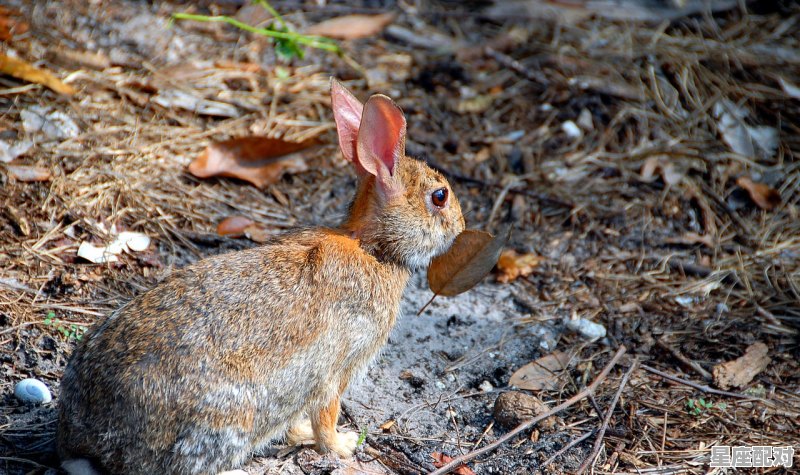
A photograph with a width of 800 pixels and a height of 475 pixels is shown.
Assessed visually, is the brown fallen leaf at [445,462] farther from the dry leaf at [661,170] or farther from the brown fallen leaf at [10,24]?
the brown fallen leaf at [10,24]

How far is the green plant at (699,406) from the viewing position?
15.1 ft

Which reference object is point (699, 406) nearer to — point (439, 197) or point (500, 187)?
point (439, 197)

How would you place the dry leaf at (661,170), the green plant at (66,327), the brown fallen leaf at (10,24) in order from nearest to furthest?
the green plant at (66,327), the brown fallen leaf at (10,24), the dry leaf at (661,170)

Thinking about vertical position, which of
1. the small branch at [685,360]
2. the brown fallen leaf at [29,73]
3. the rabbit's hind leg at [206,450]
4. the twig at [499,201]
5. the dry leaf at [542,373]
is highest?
the brown fallen leaf at [29,73]

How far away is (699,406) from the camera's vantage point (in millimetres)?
4645

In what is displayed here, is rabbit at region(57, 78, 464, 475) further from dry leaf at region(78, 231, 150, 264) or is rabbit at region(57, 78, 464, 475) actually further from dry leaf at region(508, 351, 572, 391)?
dry leaf at region(78, 231, 150, 264)

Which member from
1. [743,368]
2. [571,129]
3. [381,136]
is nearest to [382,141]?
[381,136]

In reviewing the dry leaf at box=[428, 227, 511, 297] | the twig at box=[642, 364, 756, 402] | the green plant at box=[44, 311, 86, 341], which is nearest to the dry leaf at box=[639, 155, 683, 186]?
the twig at box=[642, 364, 756, 402]

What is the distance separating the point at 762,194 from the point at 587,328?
2.26 m

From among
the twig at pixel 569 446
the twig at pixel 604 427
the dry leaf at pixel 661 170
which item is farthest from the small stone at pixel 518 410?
the dry leaf at pixel 661 170

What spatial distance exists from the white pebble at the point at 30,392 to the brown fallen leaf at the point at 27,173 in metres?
1.64

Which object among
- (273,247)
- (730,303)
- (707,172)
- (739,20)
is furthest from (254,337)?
(739,20)

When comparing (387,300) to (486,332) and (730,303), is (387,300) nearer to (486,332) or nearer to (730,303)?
(486,332)

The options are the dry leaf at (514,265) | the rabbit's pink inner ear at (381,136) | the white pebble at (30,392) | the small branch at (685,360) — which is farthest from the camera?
the dry leaf at (514,265)
